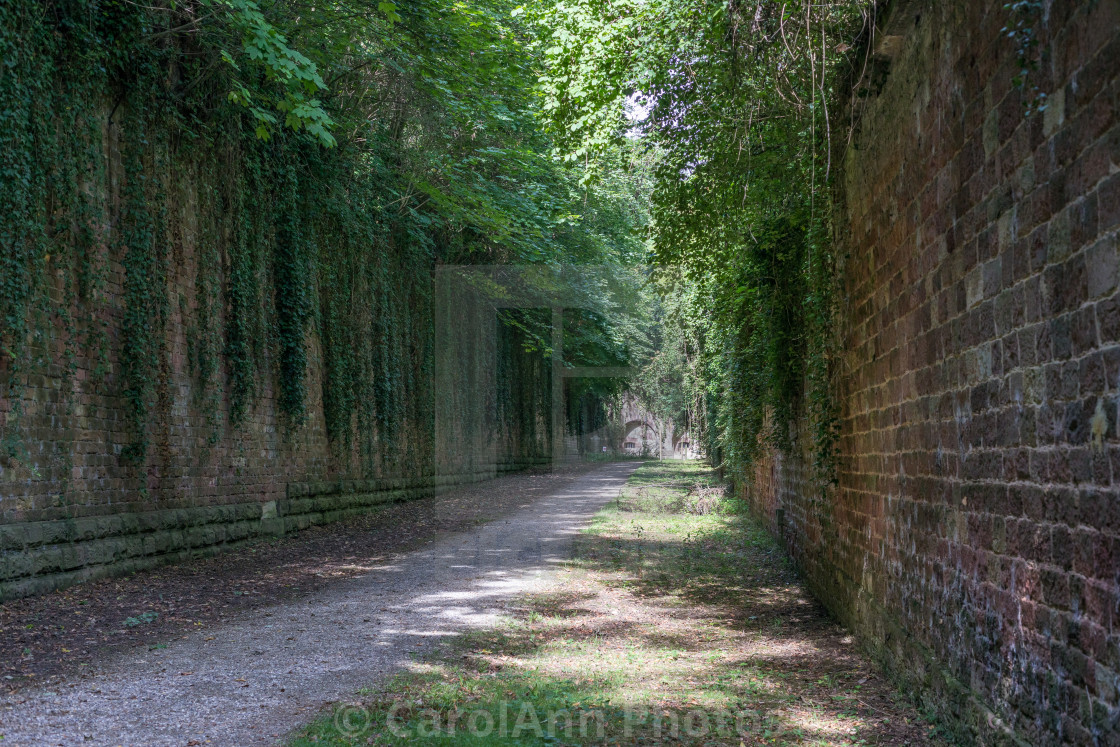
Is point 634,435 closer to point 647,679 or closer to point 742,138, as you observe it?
point 742,138

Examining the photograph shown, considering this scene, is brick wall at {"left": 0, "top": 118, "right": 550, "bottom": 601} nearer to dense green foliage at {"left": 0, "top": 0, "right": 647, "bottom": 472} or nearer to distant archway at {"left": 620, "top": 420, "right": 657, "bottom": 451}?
dense green foliage at {"left": 0, "top": 0, "right": 647, "bottom": 472}

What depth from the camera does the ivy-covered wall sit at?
7.91 m

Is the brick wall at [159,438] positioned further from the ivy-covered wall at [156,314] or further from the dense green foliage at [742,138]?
the dense green foliage at [742,138]

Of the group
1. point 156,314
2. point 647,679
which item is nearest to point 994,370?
point 647,679

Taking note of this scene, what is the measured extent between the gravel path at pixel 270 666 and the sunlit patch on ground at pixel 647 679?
0.34 meters

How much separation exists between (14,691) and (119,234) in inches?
230

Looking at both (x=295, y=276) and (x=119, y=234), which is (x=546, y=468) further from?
(x=119, y=234)

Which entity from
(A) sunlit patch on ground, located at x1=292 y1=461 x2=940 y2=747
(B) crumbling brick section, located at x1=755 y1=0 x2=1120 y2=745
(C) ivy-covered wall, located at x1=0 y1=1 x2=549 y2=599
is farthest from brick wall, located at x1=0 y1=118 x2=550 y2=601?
(B) crumbling brick section, located at x1=755 y1=0 x2=1120 y2=745

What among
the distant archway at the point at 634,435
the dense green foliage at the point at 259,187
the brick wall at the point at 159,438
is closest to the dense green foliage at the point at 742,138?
the dense green foliage at the point at 259,187

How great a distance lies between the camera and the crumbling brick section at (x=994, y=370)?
3.05m

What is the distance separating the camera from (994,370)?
158 inches

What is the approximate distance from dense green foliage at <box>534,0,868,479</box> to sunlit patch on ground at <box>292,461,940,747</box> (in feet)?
6.23

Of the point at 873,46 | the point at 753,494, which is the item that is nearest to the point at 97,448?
the point at 873,46

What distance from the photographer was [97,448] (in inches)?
353
